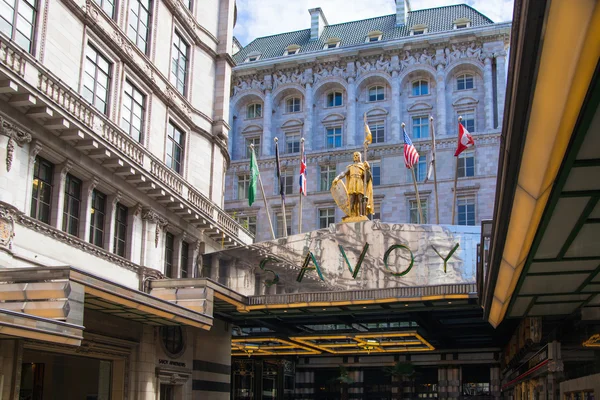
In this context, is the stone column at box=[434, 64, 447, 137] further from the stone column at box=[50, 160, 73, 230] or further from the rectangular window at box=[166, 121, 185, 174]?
the stone column at box=[50, 160, 73, 230]

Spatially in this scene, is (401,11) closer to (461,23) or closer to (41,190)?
(461,23)

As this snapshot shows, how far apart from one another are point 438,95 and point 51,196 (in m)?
52.3

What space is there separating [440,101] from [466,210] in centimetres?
1064

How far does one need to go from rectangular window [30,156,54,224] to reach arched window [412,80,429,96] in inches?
2098

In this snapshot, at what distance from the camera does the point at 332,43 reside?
80.7 m

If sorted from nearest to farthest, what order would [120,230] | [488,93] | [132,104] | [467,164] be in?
[120,230]
[132,104]
[467,164]
[488,93]

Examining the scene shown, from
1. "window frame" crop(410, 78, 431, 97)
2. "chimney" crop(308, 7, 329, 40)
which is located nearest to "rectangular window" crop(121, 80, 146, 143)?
"window frame" crop(410, 78, 431, 97)

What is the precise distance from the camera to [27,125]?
23141mm

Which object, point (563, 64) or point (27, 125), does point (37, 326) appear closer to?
point (27, 125)

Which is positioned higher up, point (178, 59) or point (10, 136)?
point (178, 59)

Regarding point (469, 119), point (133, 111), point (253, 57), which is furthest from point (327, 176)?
point (133, 111)

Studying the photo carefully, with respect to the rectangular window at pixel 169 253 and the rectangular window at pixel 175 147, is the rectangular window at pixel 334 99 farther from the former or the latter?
the rectangular window at pixel 169 253

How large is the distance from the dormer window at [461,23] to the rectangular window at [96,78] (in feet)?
→ 171

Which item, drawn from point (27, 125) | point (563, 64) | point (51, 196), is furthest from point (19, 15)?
point (563, 64)
